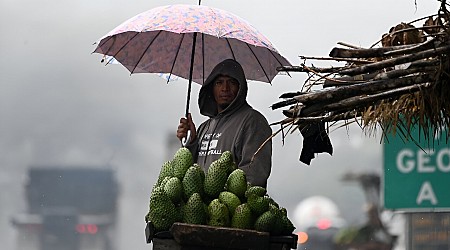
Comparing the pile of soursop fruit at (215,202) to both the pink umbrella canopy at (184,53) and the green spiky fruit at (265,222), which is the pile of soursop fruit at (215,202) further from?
the pink umbrella canopy at (184,53)

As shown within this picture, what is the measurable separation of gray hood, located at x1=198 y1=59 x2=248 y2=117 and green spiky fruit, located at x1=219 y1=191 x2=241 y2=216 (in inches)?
31.5

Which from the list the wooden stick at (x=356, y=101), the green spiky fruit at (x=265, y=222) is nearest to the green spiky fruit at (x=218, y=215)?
the green spiky fruit at (x=265, y=222)

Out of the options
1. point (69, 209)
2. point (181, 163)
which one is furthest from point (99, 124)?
point (181, 163)

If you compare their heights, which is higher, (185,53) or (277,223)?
(185,53)

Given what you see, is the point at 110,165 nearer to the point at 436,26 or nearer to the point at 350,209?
the point at 350,209

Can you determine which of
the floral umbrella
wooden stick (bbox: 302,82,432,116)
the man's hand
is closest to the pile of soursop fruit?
wooden stick (bbox: 302,82,432,116)

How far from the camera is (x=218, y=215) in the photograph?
335 cm

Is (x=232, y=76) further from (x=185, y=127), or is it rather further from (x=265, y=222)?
(x=265, y=222)

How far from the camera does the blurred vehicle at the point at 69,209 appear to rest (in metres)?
7.01

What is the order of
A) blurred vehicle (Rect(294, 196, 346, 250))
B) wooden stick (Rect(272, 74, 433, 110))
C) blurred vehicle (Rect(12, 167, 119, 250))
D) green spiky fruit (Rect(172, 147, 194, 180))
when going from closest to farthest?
wooden stick (Rect(272, 74, 433, 110)) → green spiky fruit (Rect(172, 147, 194, 180)) → blurred vehicle (Rect(294, 196, 346, 250)) → blurred vehicle (Rect(12, 167, 119, 250))

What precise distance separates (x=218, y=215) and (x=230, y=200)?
0.33 feet

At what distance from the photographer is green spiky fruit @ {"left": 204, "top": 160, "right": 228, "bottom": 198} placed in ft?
11.5

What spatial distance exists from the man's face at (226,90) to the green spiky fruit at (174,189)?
854 millimetres

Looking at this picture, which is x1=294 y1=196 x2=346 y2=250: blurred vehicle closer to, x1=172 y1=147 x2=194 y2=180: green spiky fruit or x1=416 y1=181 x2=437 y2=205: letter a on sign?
x1=416 y1=181 x2=437 y2=205: letter a on sign
